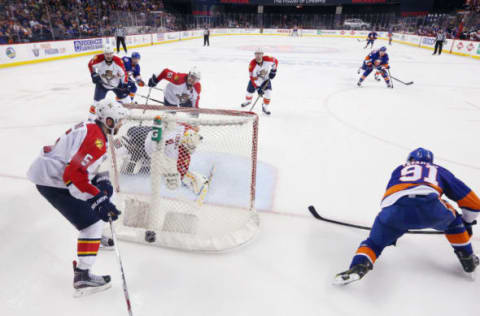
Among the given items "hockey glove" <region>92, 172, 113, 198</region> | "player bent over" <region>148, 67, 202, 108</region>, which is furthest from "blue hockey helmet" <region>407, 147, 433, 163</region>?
"player bent over" <region>148, 67, 202, 108</region>

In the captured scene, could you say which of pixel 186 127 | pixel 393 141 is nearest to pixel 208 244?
pixel 186 127

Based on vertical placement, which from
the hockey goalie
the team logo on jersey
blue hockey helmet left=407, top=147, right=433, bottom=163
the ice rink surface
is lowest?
the ice rink surface

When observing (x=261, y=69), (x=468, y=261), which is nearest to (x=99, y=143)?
(x=468, y=261)

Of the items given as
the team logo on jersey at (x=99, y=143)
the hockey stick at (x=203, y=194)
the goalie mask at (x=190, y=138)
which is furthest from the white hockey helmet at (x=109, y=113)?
the hockey stick at (x=203, y=194)

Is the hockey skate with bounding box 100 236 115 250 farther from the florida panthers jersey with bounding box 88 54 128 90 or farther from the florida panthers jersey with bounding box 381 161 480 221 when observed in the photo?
the florida panthers jersey with bounding box 88 54 128 90

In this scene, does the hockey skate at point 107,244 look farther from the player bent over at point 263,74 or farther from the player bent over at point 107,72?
the player bent over at point 263,74

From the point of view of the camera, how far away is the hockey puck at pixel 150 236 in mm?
2193

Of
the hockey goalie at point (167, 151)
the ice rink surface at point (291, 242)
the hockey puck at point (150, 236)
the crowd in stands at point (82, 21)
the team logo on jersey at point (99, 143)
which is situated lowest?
the ice rink surface at point (291, 242)

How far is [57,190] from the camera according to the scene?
1646 millimetres

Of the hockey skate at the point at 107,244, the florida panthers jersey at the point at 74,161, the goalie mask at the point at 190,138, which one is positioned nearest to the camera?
Result: the florida panthers jersey at the point at 74,161

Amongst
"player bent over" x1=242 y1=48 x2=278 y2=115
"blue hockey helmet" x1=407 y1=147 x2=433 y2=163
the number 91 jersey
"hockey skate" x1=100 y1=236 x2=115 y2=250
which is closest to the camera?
the number 91 jersey

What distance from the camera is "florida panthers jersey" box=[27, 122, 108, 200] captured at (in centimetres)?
150

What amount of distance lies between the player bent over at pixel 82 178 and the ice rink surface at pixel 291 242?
0.38 m

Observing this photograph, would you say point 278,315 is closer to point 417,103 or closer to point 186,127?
point 186,127
